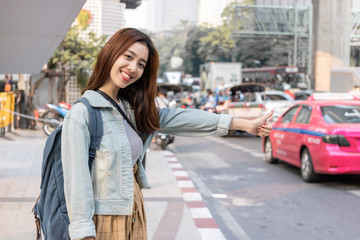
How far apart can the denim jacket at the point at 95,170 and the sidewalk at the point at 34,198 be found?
3.35m

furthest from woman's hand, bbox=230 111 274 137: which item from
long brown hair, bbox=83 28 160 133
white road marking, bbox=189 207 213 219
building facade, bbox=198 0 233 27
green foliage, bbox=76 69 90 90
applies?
building facade, bbox=198 0 233 27

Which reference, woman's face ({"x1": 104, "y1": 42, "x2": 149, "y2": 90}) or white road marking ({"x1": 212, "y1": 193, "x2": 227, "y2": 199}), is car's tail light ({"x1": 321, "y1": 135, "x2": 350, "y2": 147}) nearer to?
white road marking ({"x1": 212, "y1": 193, "x2": 227, "y2": 199})

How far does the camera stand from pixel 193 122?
2.75 metres

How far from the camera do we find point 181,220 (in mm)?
6539

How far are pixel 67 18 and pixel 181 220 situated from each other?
12.4 ft

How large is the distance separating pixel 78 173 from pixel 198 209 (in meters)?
5.01

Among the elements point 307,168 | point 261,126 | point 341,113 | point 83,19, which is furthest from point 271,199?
point 83,19

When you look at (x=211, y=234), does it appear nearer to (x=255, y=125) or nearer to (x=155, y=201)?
(x=155, y=201)

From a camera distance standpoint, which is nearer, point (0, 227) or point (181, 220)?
point (0, 227)

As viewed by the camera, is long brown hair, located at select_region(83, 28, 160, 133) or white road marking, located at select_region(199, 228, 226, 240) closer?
long brown hair, located at select_region(83, 28, 160, 133)

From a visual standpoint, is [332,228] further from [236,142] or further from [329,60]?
[329,60]

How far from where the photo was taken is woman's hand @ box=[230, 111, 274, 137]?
2.67m

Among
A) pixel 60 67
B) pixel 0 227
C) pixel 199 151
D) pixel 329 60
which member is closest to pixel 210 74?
pixel 329 60

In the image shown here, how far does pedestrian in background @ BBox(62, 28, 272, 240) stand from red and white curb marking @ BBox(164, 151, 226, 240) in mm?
3277
